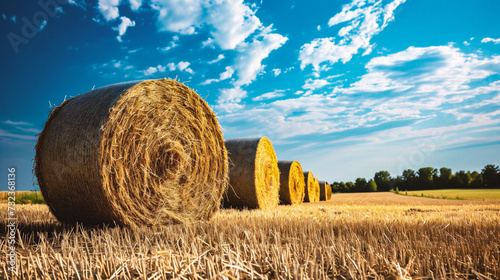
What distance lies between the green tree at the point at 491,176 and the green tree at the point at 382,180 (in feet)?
46.1

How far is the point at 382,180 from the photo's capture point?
145 ft

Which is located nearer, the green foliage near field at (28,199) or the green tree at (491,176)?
the green foliage near field at (28,199)

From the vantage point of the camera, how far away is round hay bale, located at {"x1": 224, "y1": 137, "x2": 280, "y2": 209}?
25.2 ft

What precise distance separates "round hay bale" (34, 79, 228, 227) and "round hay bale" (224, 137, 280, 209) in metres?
2.11

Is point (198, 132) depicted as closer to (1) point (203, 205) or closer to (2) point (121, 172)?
(1) point (203, 205)

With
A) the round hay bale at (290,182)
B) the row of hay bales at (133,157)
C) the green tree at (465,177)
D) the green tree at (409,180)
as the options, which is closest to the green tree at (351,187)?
the green tree at (409,180)

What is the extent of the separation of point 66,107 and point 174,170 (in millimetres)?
1715

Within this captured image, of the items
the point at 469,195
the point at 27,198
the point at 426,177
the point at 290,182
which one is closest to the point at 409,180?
the point at 426,177

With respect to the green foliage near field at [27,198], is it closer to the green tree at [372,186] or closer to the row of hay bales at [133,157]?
the row of hay bales at [133,157]

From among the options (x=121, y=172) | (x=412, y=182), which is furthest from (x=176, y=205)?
(x=412, y=182)

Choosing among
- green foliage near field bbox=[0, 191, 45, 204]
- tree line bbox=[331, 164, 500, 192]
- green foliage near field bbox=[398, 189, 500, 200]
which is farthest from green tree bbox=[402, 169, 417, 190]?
green foliage near field bbox=[0, 191, 45, 204]

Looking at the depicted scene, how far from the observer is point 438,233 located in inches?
140

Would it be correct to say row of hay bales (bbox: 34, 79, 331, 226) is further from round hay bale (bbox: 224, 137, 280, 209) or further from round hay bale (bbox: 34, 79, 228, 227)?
round hay bale (bbox: 224, 137, 280, 209)

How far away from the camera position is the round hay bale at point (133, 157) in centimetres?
393
